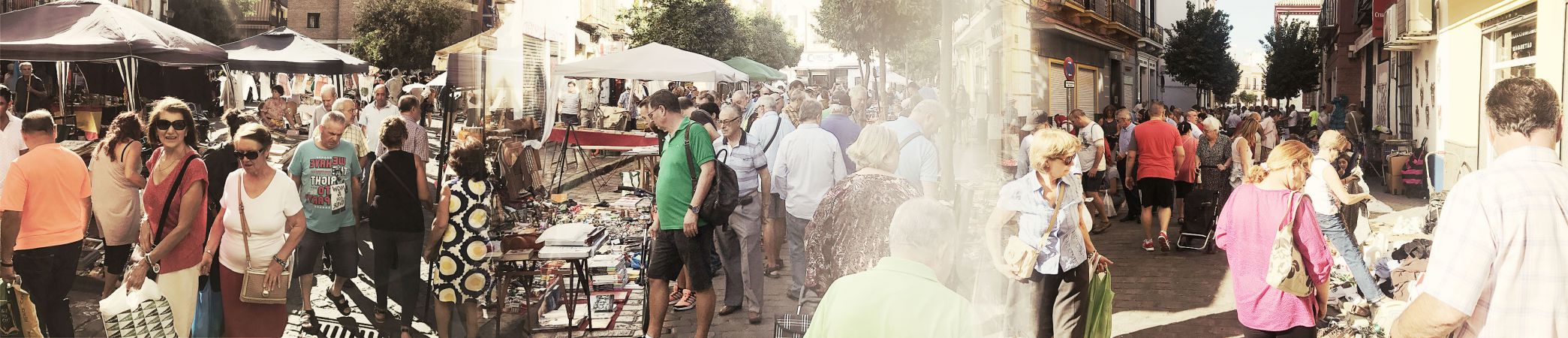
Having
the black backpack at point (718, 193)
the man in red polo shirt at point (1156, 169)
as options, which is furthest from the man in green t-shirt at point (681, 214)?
the man in red polo shirt at point (1156, 169)

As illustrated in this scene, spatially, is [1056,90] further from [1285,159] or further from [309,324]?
[309,324]

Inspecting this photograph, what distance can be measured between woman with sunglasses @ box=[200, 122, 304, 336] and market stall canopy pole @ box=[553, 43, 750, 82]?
1174 mm

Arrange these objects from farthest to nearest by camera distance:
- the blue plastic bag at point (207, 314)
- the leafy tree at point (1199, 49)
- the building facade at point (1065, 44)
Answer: the leafy tree at point (1199, 49) → the blue plastic bag at point (207, 314) → the building facade at point (1065, 44)

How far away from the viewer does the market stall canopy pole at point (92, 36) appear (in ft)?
13.0

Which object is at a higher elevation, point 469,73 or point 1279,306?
point 469,73

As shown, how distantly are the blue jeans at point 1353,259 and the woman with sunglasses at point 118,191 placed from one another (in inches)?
216

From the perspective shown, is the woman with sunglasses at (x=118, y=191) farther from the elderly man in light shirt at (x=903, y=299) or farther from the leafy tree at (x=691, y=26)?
the elderly man in light shirt at (x=903, y=299)

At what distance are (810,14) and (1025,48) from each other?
722mm

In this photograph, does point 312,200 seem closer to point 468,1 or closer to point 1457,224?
point 468,1

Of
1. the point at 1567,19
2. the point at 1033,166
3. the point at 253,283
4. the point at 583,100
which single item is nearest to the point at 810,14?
the point at 1033,166

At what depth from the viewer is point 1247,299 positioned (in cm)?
417

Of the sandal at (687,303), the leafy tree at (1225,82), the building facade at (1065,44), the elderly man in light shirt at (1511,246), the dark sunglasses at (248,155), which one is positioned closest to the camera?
the elderly man in light shirt at (1511,246)

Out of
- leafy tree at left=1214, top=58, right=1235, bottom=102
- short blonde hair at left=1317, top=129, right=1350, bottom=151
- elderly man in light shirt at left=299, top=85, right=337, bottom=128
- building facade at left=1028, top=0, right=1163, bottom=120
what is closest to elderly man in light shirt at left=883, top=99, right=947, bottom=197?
building facade at left=1028, top=0, right=1163, bottom=120

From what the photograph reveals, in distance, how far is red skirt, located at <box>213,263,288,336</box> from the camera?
4266 millimetres
